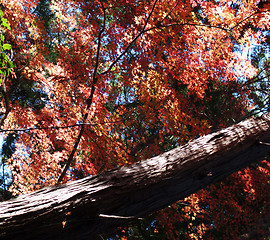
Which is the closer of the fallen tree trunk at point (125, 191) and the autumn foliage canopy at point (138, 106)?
the fallen tree trunk at point (125, 191)

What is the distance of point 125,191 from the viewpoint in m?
2.31

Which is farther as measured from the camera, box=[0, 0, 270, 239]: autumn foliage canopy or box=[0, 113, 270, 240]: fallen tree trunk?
box=[0, 0, 270, 239]: autumn foliage canopy

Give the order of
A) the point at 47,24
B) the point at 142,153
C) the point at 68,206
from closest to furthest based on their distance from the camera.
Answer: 1. the point at 68,206
2. the point at 142,153
3. the point at 47,24

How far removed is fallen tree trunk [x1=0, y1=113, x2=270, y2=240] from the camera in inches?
78.5

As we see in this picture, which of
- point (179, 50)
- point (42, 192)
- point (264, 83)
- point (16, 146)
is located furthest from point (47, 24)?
point (42, 192)

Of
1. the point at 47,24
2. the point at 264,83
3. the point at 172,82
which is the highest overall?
the point at 47,24

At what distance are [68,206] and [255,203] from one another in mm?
12648

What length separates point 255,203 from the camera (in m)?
12.0

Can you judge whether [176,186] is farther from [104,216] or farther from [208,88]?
[208,88]

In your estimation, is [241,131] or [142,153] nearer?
[241,131]

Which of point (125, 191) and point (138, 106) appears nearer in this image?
point (125, 191)

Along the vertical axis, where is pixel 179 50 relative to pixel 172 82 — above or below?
above

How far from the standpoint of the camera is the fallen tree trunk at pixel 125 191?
1.99 m

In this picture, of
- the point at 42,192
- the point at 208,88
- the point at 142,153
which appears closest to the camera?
the point at 42,192
